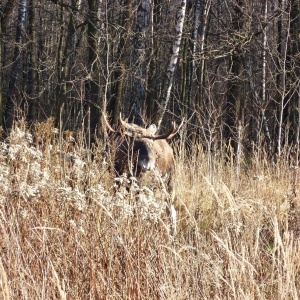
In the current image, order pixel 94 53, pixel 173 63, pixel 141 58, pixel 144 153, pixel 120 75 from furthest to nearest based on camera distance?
pixel 94 53, pixel 120 75, pixel 173 63, pixel 141 58, pixel 144 153

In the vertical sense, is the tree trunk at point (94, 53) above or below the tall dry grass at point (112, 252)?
above

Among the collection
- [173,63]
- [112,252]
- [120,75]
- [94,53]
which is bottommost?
[112,252]

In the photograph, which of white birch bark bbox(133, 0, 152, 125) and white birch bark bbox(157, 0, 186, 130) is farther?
white birch bark bbox(133, 0, 152, 125)

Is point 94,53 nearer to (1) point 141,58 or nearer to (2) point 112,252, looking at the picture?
(1) point 141,58

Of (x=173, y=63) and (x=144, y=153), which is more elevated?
(x=173, y=63)

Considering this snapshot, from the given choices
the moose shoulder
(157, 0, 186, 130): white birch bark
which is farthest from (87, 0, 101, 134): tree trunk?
the moose shoulder

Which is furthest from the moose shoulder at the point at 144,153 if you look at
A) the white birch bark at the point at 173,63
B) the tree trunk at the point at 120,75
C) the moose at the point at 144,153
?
the tree trunk at the point at 120,75

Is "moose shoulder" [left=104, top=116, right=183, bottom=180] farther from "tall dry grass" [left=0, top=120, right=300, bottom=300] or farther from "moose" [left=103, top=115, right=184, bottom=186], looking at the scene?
"tall dry grass" [left=0, top=120, right=300, bottom=300]

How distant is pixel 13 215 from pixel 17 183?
350 mm

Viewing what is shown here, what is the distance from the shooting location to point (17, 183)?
403 cm

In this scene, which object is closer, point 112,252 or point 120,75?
point 112,252

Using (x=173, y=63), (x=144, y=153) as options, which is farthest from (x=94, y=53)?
(x=144, y=153)

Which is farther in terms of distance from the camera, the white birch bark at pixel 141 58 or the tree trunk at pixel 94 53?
the tree trunk at pixel 94 53

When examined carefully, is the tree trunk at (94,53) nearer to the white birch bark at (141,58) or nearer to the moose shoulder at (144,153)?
the white birch bark at (141,58)
